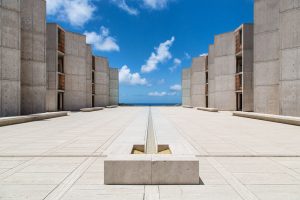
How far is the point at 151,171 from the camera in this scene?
4.60 meters

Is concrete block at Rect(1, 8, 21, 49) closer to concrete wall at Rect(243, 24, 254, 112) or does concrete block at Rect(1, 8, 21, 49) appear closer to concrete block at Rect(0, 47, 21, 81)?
concrete block at Rect(0, 47, 21, 81)

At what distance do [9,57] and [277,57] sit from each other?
2596cm

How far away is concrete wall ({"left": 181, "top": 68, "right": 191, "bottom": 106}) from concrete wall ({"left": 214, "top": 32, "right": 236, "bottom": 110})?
21.8 m

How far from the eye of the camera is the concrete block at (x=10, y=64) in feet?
57.8

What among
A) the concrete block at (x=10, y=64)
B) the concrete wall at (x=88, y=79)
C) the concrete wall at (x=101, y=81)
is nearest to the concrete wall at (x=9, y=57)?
the concrete block at (x=10, y=64)

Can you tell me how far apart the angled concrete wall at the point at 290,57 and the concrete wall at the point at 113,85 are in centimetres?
4314

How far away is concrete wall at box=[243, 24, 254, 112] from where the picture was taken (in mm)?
30344

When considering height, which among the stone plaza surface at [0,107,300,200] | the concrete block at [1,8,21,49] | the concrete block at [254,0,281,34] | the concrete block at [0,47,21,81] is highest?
the concrete block at [254,0,281,34]

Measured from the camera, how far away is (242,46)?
30.5m

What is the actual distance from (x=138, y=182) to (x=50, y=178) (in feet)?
6.88

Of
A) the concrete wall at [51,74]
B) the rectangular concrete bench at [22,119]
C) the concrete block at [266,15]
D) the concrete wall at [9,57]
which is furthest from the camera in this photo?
the concrete wall at [51,74]

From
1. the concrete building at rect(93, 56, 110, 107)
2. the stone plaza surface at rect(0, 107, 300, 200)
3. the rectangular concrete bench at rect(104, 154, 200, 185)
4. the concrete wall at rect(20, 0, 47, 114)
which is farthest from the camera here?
the concrete building at rect(93, 56, 110, 107)

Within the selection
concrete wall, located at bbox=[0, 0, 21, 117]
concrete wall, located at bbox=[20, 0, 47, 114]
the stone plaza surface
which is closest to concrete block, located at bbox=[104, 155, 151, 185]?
the stone plaza surface

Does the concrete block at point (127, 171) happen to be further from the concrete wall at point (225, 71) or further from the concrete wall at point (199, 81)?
the concrete wall at point (199, 81)
